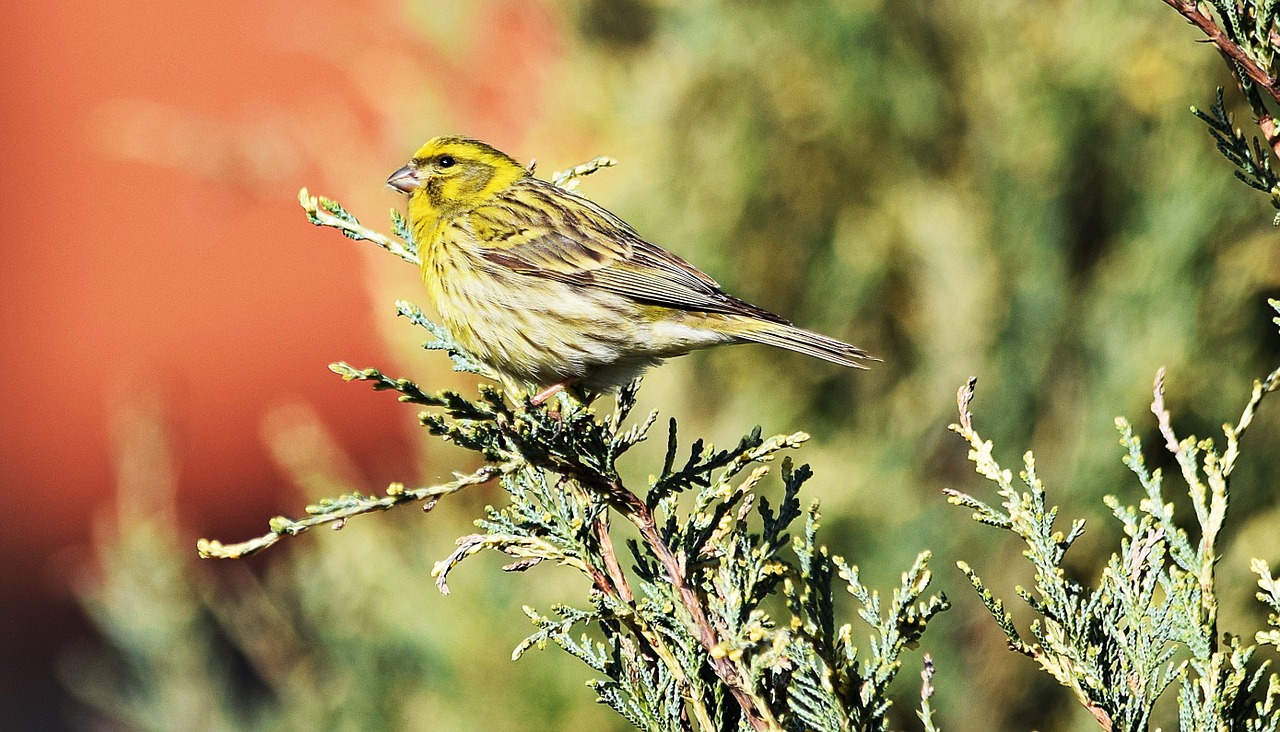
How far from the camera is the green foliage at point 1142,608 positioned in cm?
214

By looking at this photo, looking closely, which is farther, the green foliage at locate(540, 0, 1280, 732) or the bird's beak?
the green foliage at locate(540, 0, 1280, 732)

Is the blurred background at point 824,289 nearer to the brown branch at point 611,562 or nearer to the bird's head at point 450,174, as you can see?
the bird's head at point 450,174

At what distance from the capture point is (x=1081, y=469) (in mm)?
5043

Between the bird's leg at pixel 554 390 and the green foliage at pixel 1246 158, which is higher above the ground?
the bird's leg at pixel 554 390

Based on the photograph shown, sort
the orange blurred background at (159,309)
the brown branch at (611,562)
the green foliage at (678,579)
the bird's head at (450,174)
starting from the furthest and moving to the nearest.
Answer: the orange blurred background at (159,309) → the bird's head at (450,174) → the brown branch at (611,562) → the green foliage at (678,579)

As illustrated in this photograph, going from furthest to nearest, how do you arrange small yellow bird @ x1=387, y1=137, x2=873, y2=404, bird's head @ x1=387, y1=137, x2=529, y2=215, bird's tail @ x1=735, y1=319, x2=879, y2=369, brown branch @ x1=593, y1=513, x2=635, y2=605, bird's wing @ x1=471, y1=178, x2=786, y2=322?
bird's head @ x1=387, y1=137, x2=529, y2=215 → bird's wing @ x1=471, y1=178, x2=786, y2=322 → small yellow bird @ x1=387, y1=137, x2=873, y2=404 → bird's tail @ x1=735, y1=319, x2=879, y2=369 → brown branch @ x1=593, y1=513, x2=635, y2=605

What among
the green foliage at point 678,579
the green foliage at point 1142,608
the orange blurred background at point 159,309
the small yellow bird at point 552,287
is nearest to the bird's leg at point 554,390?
the small yellow bird at point 552,287

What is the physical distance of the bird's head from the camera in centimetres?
418

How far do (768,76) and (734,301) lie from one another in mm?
2171

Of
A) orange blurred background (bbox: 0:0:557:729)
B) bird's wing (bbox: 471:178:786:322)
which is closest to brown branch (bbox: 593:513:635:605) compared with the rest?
bird's wing (bbox: 471:178:786:322)

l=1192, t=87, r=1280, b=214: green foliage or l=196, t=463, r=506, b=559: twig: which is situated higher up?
l=1192, t=87, r=1280, b=214: green foliage

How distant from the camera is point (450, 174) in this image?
13.8 feet

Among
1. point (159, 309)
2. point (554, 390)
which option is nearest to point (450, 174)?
point (554, 390)

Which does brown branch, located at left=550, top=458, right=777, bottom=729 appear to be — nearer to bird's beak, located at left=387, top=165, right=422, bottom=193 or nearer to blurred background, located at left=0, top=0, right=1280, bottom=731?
bird's beak, located at left=387, top=165, right=422, bottom=193
